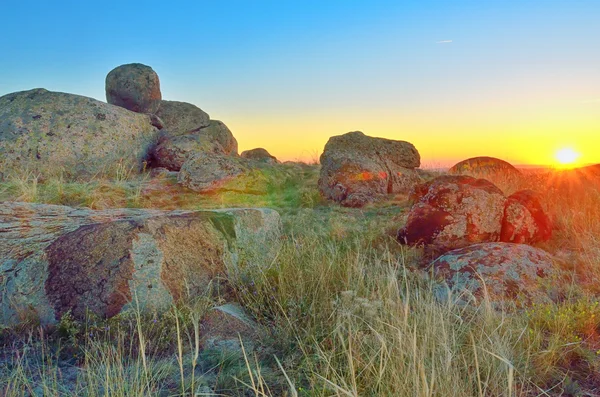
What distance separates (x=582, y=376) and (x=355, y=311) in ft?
4.92

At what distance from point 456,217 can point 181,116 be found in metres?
15.8

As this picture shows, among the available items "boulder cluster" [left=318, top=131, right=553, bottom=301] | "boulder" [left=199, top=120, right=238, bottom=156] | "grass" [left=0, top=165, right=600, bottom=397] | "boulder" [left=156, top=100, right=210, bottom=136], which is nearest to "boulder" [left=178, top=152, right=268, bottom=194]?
"boulder cluster" [left=318, top=131, right=553, bottom=301]

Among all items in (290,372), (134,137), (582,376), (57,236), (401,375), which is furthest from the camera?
(134,137)

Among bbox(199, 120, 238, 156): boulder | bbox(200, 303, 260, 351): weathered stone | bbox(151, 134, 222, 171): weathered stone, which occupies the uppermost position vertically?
bbox(199, 120, 238, 156): boulder

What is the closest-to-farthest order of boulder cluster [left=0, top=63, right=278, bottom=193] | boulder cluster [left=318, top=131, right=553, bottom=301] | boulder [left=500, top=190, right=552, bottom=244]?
boulder cluster [left=318, top=131, right=553, bottom=301]
boulder [left=500, top=190, right=552, bottom=244]
boulder cluster [left=0, top=63, right=278, bottom=193]

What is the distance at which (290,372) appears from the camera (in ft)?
9.13

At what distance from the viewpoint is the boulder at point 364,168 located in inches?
408

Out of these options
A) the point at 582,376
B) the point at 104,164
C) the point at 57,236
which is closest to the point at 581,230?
the point at 582,376

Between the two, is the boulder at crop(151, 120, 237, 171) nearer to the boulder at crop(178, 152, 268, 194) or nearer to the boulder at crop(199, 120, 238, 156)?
the boulder at crop(178, 152, 268, 194)

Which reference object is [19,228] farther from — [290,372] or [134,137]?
[134,137]

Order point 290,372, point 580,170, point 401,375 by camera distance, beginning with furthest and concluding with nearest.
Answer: point 580,170
point 290,372
point 401,375

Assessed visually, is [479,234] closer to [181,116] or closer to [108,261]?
[108,261]

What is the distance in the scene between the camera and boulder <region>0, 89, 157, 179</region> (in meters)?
11.4

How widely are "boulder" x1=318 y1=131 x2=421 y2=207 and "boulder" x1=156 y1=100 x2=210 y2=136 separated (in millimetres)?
8818
